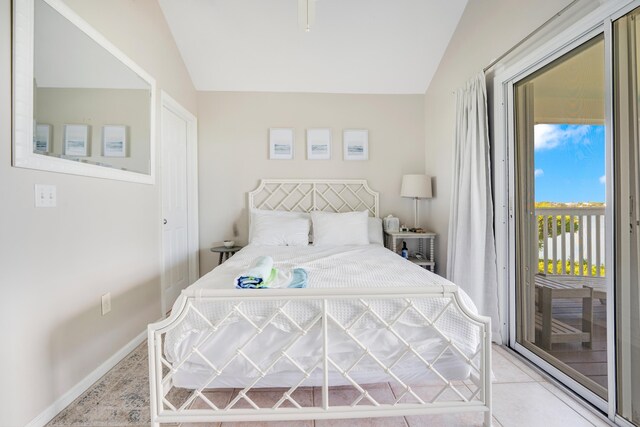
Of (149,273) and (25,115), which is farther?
(149,273)

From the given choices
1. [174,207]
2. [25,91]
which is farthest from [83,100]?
[174,207]

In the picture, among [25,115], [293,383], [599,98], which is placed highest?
[599,98]

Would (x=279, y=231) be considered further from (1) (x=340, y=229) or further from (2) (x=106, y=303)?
(2) (x=106, y=303)

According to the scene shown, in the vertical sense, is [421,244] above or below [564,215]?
below

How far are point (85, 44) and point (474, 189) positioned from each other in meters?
2.84

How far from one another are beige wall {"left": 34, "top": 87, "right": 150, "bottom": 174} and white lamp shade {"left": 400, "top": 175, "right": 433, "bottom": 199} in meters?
2.59

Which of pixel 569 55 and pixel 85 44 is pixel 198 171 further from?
pixel 569 55

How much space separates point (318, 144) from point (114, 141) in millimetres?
2119

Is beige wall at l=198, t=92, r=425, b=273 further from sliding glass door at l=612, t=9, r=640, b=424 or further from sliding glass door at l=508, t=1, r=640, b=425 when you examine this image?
sliding glass door at l=612, t=9, r=640, b=424

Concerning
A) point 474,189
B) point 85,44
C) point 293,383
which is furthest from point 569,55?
point 85,44

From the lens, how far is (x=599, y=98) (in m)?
1.59

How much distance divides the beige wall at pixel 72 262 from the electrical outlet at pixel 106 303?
4 centimetres

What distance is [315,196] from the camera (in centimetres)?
359

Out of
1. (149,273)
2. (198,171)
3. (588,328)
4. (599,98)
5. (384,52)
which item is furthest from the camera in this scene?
(198,171)
